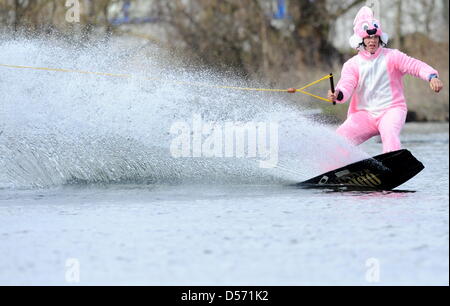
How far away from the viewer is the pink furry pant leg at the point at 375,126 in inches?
359

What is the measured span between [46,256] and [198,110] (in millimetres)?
4507

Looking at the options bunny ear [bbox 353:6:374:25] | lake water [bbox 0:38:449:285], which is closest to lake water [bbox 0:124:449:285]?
lake water [bbox 0:38:449:285]

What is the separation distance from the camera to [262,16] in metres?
29.8

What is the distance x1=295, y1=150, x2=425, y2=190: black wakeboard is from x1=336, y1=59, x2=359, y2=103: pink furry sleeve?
659 millimetres

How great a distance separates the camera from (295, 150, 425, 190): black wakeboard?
884 centimetres

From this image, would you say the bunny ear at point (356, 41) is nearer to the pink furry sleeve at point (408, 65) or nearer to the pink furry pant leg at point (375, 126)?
the pink furry sleeve at point (408, 65)

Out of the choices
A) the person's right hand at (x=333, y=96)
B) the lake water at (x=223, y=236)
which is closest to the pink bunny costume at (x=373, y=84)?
the person's right hand at (x=333, y=96)

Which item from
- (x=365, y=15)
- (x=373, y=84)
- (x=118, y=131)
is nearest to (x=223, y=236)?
(x=373, y=84)

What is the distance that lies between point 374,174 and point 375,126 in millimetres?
594

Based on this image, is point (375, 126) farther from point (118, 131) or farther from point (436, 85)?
point (118, 131)

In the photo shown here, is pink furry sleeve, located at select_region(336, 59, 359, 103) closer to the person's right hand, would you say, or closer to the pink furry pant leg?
the person's right hand

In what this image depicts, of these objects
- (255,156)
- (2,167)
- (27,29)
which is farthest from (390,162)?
(27,29)

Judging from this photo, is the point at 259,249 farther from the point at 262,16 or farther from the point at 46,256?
the point at 262,16

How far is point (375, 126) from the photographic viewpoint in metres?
9.41
